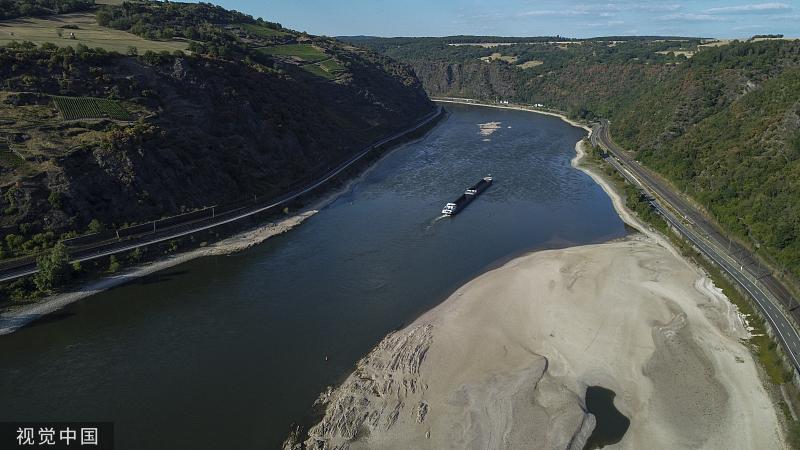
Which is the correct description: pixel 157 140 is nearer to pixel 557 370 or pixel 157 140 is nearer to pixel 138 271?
pixel 138 271

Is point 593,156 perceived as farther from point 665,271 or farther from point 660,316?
point 660,316

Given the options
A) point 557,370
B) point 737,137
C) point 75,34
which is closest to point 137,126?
point 75,34

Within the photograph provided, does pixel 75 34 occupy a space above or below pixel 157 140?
above

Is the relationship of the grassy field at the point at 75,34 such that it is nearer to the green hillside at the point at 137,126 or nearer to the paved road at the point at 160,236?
the green hillside at the point at 137,126

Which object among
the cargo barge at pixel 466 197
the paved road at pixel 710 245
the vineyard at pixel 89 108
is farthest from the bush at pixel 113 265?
the paved road at pixel 710 245

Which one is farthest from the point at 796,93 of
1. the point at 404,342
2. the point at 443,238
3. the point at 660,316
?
the point at 404,342
